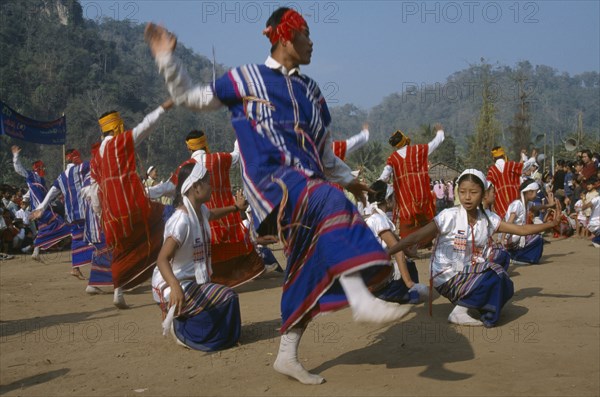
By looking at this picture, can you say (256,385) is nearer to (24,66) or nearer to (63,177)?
(63,177)

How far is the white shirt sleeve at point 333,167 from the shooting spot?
4.09 meters

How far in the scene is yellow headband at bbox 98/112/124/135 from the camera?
7273mm

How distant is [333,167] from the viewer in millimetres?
4199

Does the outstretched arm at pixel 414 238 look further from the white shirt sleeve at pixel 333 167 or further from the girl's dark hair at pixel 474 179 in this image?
the white shirt sleeve at pixel 333 167

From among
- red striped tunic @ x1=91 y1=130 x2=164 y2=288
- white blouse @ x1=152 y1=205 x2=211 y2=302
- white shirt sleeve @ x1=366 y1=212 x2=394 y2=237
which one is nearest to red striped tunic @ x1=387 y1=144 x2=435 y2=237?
white shirt sleeve @ x1=366 y1=212 x2=394 y2=237

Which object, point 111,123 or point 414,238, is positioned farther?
point 111,123

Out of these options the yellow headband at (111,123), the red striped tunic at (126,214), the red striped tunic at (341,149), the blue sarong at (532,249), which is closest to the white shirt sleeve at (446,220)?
the red striped tunic at (341,149)

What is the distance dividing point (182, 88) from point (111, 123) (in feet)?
11.8

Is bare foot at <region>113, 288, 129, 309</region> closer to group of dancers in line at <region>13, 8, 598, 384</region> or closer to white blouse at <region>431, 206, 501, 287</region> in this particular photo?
group of dancers in line at <region>13, 8, 598, 384</region>

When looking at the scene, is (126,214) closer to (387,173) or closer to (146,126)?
(146,126)

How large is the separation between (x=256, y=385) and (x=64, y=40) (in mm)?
77533

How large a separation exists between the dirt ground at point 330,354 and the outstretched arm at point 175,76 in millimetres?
1673

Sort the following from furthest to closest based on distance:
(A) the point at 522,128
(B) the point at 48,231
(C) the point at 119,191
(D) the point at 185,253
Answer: (A) the point at 522,128, (B) the point at 48,231, (C) the point at 119,191, (D) the point at 185,253

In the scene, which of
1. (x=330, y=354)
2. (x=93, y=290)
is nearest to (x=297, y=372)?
(x=330, y=354)
